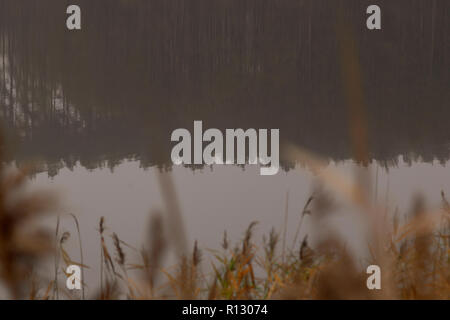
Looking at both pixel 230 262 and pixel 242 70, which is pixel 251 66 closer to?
pixel 242 70

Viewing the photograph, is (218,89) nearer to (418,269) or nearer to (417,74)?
(417,74)

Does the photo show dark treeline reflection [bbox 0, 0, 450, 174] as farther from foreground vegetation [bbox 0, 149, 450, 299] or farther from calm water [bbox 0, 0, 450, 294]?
foreground vegetation [bbox 0, 149, 450, 299]

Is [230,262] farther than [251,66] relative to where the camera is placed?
No

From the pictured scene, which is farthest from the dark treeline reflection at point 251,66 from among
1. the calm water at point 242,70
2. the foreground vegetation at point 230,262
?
the foreground vegetation at point 230,262

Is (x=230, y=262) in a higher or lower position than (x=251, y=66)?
lower

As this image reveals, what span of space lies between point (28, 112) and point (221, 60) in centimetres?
346

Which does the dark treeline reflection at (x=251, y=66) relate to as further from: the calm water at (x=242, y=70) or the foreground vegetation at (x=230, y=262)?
the foreground vegetation at (x=230, y=262)

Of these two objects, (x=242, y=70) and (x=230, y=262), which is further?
(x=242, y=70)

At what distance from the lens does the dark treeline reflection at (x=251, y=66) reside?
795 centimetres

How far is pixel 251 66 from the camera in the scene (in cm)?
957

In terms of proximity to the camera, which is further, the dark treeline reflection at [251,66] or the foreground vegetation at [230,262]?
the dark treeline reflection at [251,66]

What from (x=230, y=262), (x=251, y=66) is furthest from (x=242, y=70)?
(x=230, y=262)

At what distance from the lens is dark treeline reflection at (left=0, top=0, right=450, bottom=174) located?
7953 millimetres

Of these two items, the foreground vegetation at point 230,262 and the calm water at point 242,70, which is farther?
the calm water at point 242,70
